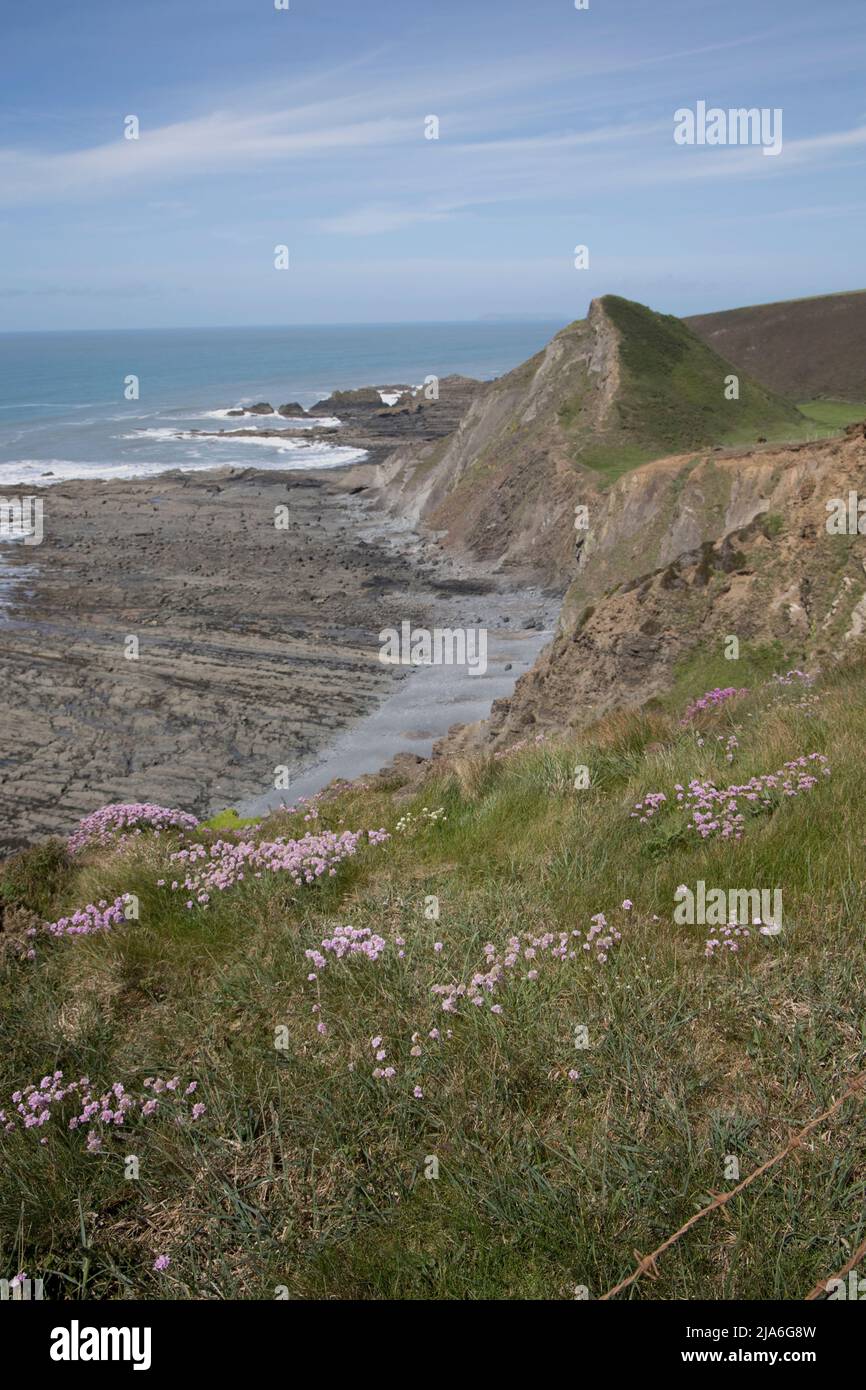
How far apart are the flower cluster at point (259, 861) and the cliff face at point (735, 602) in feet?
26.2

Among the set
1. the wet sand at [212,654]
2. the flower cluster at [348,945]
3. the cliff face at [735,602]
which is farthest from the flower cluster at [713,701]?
the wet sand at [212,654]

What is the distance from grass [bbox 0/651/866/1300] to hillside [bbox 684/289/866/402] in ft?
228

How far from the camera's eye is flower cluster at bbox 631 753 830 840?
4672 millimetres

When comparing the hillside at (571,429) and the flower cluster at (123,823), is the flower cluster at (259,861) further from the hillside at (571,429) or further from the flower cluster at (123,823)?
the hillside at (571,429)

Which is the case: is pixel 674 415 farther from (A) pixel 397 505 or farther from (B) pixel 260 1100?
(B) pixel 260 1100

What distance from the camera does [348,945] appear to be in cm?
412

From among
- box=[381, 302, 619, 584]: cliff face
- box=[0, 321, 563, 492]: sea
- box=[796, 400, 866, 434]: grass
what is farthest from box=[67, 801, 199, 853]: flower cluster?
box=[796, 400, 866, 434]: grass

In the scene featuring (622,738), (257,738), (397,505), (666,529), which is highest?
(397,505)

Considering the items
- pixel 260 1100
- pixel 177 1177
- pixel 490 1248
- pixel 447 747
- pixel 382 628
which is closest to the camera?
pixel 490 1248

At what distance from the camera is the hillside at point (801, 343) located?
67.4 m

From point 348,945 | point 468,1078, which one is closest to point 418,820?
point 348,945

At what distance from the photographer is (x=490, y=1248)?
264 cm

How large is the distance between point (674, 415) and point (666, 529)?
18.0 m

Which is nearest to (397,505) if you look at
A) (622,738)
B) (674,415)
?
(674,415)
